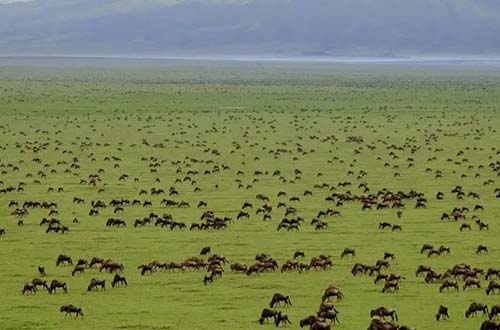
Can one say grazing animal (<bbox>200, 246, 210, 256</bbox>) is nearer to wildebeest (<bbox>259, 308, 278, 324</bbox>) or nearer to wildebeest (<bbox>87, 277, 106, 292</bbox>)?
wildebeest (<bbox>87, 277, 106, 292</bbox>)

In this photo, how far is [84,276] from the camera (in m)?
25.8

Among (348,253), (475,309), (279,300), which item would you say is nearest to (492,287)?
(475,309)

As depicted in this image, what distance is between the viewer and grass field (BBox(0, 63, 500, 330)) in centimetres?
2295

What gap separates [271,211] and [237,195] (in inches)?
182

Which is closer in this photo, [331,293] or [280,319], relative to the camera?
[280,319]

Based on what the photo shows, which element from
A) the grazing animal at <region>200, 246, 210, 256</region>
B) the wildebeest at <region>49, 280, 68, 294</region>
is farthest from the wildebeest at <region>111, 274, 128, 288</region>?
the grazing animal at <region>200, 246, 210, 256</region>

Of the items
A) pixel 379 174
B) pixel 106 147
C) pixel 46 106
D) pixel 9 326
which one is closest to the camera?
pixel 9 326

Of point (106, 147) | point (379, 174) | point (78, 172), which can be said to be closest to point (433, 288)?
point (379, 174)

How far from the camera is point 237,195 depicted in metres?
40.5

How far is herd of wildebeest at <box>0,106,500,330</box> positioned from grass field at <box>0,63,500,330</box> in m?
0.21

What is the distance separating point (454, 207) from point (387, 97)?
7599 cm

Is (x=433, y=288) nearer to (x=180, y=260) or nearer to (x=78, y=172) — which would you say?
(x=180, y=260)

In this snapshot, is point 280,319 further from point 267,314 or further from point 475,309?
point 475,309

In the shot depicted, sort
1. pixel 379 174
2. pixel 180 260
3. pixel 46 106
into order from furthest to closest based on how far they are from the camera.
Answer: pixel 46 106 < pixel 379 174 < pixel 180 260
